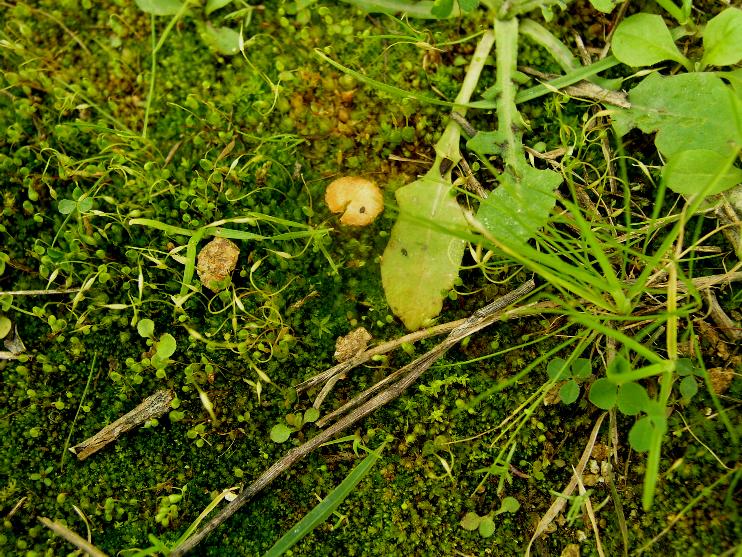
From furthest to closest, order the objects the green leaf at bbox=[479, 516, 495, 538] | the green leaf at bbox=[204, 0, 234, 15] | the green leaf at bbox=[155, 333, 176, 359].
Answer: the green leaf at bbox=[204, 0, 234, 15] → the green leaf at bbox=[155, 333, 176, 359] → the green leaf at bbox=[479, 516, 495, 538]

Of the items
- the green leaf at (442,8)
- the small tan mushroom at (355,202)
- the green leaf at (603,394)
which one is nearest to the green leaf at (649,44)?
the green leaf at (442,8)

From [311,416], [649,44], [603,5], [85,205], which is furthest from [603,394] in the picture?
[85,205]

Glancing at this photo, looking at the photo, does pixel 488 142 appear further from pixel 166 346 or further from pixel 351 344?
pixel 166 346

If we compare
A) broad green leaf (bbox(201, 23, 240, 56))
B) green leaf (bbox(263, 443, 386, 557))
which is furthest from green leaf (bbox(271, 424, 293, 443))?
broad green leaf (bbox(201, 23, 240, 56))

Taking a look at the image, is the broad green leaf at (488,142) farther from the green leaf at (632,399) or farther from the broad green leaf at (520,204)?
the green leaf at (632,399)

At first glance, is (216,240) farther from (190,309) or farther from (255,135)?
(255,135)

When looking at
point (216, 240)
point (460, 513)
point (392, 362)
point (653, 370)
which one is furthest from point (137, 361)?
point (653, 370)

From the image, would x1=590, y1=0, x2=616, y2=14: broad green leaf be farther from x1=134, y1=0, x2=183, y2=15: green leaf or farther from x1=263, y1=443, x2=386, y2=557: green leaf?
x1=263, y1=443, x2=386, y2=557: green leaf
